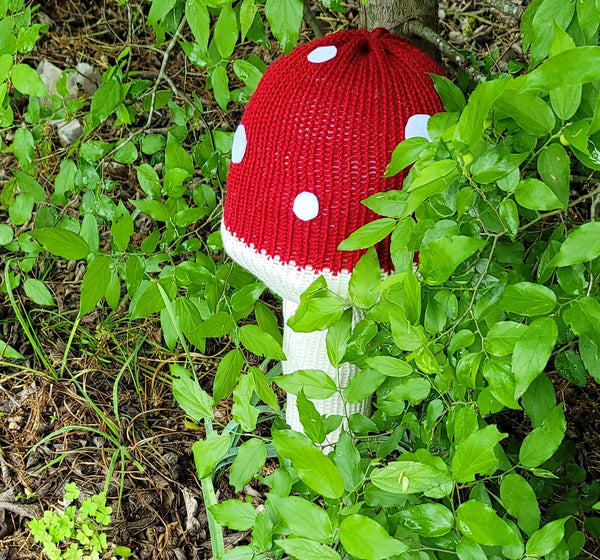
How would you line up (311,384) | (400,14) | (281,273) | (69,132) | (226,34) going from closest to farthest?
1. (311,384)
2. (226,34)
3. (281,273)
4. (400,14)
5. (69,132)

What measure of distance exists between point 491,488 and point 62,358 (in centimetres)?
112

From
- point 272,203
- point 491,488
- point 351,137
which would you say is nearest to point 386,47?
point 351,137

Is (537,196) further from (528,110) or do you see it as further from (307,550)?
(307,550)

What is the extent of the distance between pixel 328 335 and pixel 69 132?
4.84ft

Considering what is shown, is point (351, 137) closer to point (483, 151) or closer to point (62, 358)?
point (483, 151)

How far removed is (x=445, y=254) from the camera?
28.4 inches

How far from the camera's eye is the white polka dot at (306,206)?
1.09m

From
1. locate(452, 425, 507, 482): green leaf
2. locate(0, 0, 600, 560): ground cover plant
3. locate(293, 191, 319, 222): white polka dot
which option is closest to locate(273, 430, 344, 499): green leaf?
locate(0, 0, 600, 560): ground cover plant

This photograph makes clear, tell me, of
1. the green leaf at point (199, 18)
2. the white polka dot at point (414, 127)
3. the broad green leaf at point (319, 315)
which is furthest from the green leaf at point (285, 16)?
the broad green leaf at point (319, 315)

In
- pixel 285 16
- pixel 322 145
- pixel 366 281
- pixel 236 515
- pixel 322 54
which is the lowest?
pixel 236 515

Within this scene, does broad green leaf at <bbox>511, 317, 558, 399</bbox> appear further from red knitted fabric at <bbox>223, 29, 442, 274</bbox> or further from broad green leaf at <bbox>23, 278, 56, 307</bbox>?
broad green leaf at <bbox>23, 278, 56, 307</bbox>

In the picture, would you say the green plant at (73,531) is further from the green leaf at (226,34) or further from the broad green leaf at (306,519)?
the green leaf at (226,34)

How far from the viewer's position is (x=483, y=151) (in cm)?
75

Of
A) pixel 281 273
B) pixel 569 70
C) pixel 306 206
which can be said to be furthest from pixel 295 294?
pixel 569 70
